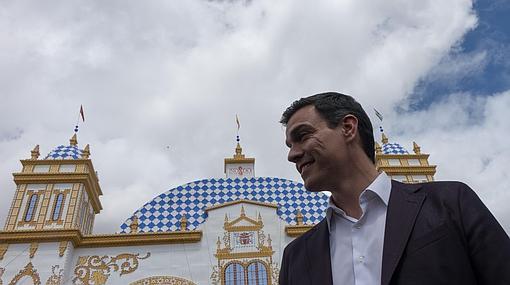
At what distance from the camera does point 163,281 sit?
10719mm

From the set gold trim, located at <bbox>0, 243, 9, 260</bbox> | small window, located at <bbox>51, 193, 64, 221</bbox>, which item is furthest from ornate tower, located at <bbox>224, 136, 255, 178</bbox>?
gold trim, located at <bbox>0, 243, 9, 260</bbox>

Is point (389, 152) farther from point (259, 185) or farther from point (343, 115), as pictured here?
point (343, 115)

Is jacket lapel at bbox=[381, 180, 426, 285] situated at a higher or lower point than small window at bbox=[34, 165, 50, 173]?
lower

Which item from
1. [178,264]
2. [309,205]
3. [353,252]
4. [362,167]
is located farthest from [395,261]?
[309,205]

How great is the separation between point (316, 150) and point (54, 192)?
40.2 ft

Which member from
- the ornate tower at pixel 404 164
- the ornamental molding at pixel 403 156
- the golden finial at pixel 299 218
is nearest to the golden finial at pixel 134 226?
the golden finial at pixel 299 218

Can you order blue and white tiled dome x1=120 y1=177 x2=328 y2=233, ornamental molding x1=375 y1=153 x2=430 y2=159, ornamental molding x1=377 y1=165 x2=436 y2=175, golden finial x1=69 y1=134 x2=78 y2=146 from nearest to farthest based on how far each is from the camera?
blue and white tiled dome x1=120 y1=177 x2=328 y2=233, ornamental molding x1=377 y1=165 x2=436 y2=175, ornamental molding x1=375 y1=153 x2=430 y2=159, golden finial x1=69 y1=134 x2=78 y2=146

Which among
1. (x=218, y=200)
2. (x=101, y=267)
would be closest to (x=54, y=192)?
(x=101, y=267)

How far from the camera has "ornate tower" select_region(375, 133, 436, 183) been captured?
1296cm

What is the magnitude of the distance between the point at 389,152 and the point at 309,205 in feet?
12.3

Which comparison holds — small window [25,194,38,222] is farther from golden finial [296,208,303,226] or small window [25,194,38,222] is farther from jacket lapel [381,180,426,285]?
jacket lapel [381,180,426,285]

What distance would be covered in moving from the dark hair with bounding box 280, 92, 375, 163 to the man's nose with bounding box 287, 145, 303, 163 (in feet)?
0.63

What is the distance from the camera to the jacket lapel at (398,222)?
1.30 metres

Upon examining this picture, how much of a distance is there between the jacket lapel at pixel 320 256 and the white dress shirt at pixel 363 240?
0.11 feet
